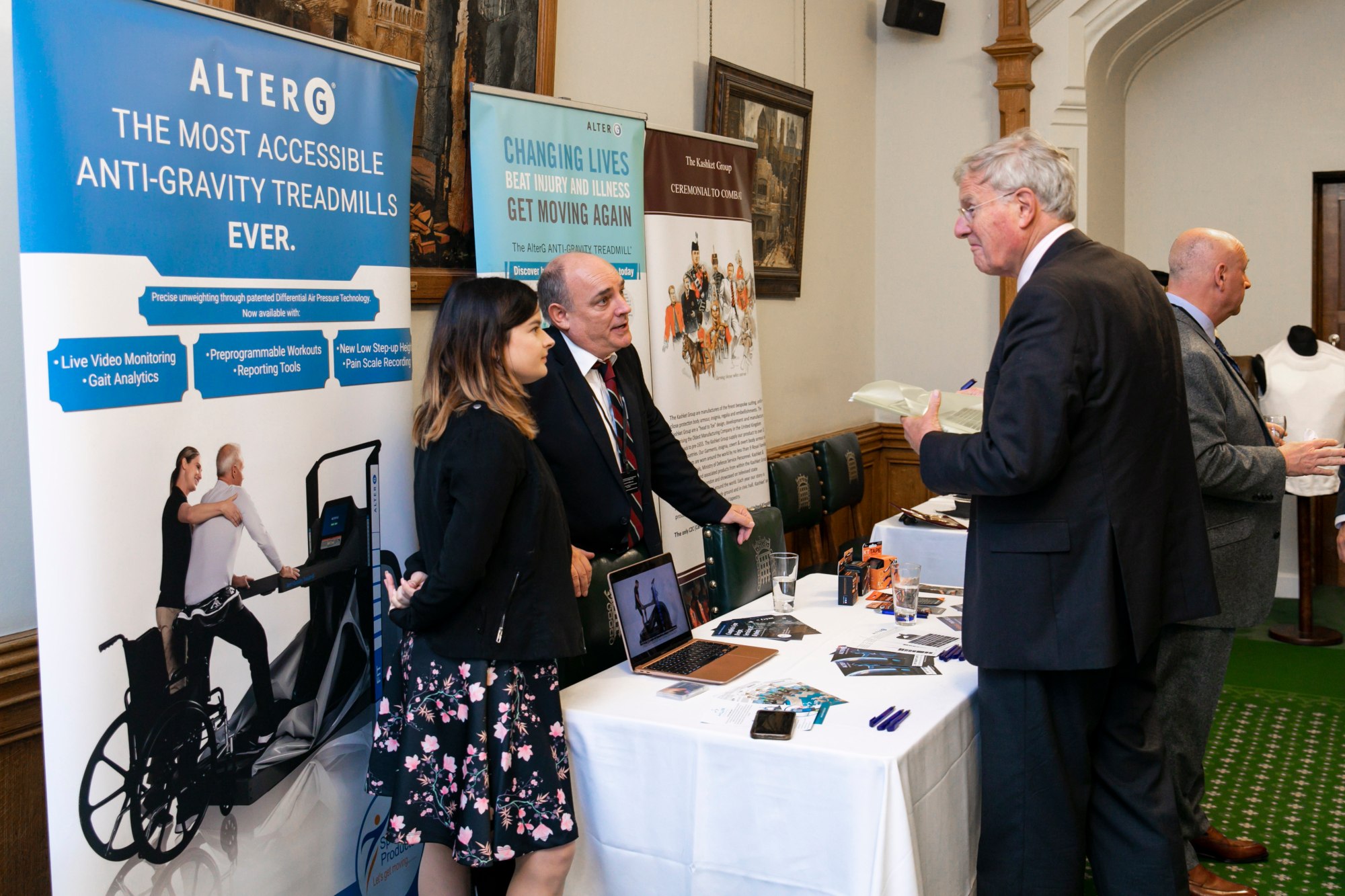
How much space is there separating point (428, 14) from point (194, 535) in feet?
5.75

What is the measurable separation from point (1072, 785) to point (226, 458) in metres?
1.89

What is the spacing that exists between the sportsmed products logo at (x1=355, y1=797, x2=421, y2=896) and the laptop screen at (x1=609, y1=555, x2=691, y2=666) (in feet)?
2.32

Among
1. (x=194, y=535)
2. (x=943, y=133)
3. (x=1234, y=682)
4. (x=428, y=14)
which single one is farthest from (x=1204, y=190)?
(x=194, y=535)

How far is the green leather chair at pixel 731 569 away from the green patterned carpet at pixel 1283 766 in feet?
4.14

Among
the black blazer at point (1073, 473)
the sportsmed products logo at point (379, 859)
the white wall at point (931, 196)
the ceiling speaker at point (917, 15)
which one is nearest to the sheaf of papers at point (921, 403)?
the black blazer at point (1073, 473)

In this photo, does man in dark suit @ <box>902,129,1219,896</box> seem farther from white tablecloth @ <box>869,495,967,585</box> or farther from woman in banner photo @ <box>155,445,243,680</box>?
white tablecloth @ <box>869,495,967,585</box>

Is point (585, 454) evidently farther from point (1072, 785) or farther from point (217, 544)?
point (1072, 785)

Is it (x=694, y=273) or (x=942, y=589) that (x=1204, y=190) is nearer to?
(x=694, y=273)

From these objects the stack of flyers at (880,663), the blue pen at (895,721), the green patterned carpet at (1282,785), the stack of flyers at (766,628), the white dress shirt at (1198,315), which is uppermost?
the white dress shirt at (1198,315)

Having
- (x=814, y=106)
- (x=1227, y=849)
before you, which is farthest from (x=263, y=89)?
(x=814, y=106)

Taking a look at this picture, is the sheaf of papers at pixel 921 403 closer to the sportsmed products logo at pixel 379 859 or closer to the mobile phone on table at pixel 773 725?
the mobile phone on table at pixel 773 725

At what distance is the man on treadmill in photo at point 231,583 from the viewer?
7.29 feet

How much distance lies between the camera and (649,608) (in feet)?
8.50

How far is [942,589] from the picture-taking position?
3.23 meters
